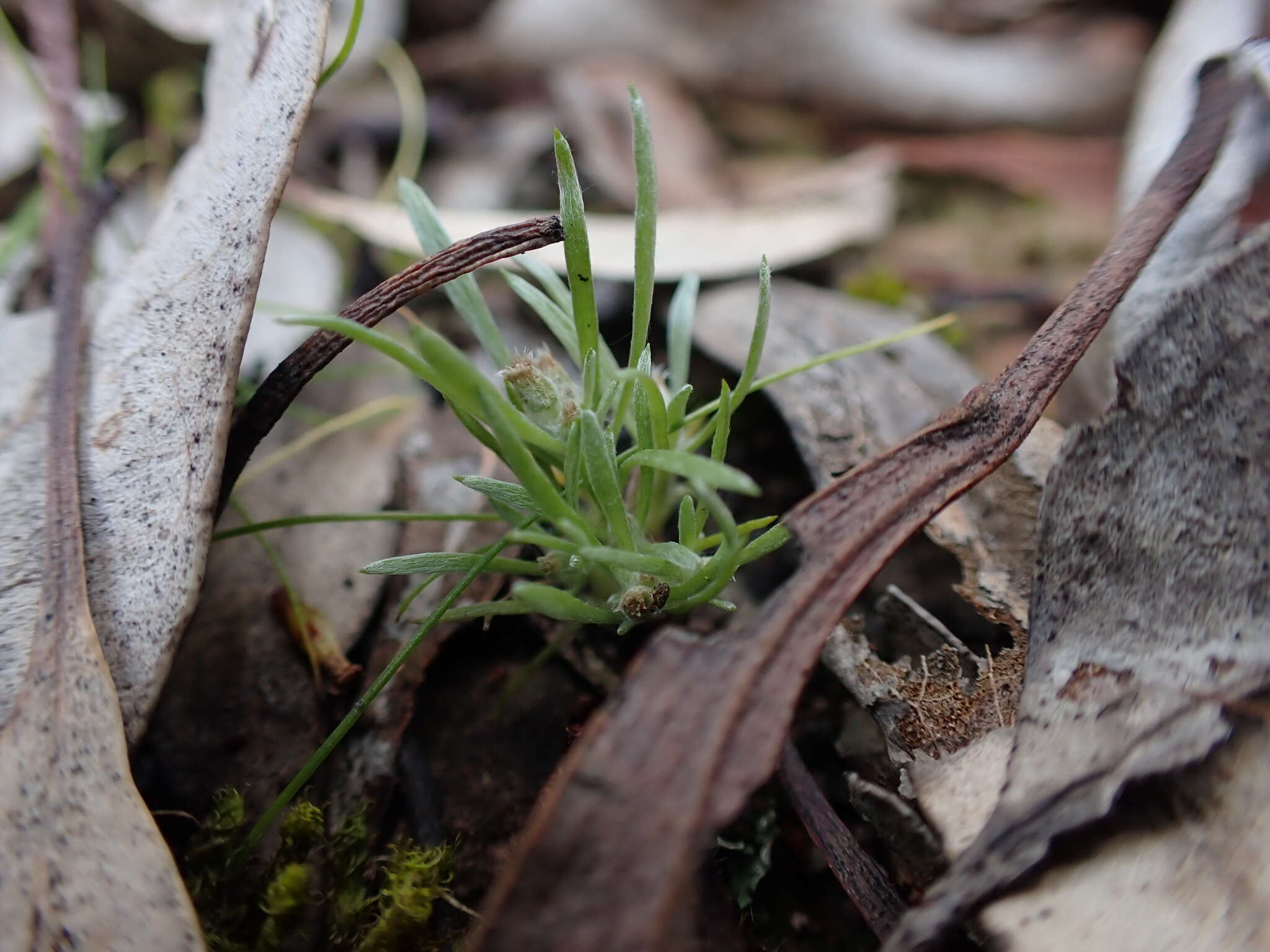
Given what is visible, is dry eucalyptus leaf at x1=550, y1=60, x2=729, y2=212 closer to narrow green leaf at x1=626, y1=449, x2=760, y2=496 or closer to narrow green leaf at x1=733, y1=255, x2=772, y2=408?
narrow green leaf at x1=733, y1=255, x2=772, y2=408

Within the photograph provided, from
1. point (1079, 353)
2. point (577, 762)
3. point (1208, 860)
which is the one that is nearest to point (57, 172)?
point (577, 762)

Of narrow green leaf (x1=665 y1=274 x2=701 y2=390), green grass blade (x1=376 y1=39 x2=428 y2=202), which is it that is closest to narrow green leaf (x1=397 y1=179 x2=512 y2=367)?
narrow green leaf (x1=665 y1=274 x2=701 y2=390)

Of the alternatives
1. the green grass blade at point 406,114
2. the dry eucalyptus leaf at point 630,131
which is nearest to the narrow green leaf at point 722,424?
the dry eucalyptus leaf at point 630,131

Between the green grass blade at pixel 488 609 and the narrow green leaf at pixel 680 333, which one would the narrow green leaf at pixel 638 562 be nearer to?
the green grass blade at pixel 488 609

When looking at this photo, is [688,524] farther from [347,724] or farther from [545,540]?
[347,724]

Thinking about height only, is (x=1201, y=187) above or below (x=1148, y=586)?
above

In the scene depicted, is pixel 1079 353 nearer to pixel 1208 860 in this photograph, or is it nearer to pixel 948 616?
pixel 948 616

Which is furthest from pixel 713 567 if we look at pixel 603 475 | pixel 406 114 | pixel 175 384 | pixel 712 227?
pixel 406 114
